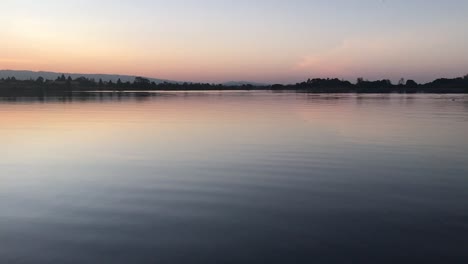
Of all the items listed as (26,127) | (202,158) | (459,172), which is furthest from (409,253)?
(26,127)

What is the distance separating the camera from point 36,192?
41.6ft

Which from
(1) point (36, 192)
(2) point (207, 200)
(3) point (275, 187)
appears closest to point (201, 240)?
(2) point (207, 200)

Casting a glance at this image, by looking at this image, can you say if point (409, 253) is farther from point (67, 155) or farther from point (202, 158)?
point (67, 155)

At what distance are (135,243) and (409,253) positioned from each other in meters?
5.21

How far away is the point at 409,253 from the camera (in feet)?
25.6

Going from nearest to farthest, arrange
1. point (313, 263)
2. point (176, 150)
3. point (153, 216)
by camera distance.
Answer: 1. point (313, 263)
2. point (153, 216)
3. point (176, 150)

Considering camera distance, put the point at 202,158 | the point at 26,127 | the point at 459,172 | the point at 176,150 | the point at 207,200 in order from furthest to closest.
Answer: the point at 26,127 < the point at 176,150 < the point at 202,158 < the point at 459,172 < the point at 207,200

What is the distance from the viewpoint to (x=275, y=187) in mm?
13336

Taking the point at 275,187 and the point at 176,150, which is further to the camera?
the point at 176,150

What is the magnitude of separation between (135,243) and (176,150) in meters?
13.2

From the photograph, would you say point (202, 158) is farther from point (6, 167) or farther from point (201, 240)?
point (201, 240)

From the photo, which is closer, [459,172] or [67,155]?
[459,172]

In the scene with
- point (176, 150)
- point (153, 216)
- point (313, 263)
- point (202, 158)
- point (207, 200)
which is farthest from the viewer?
point (176, 150)

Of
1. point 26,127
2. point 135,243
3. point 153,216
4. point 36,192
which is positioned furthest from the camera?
point 26,127
